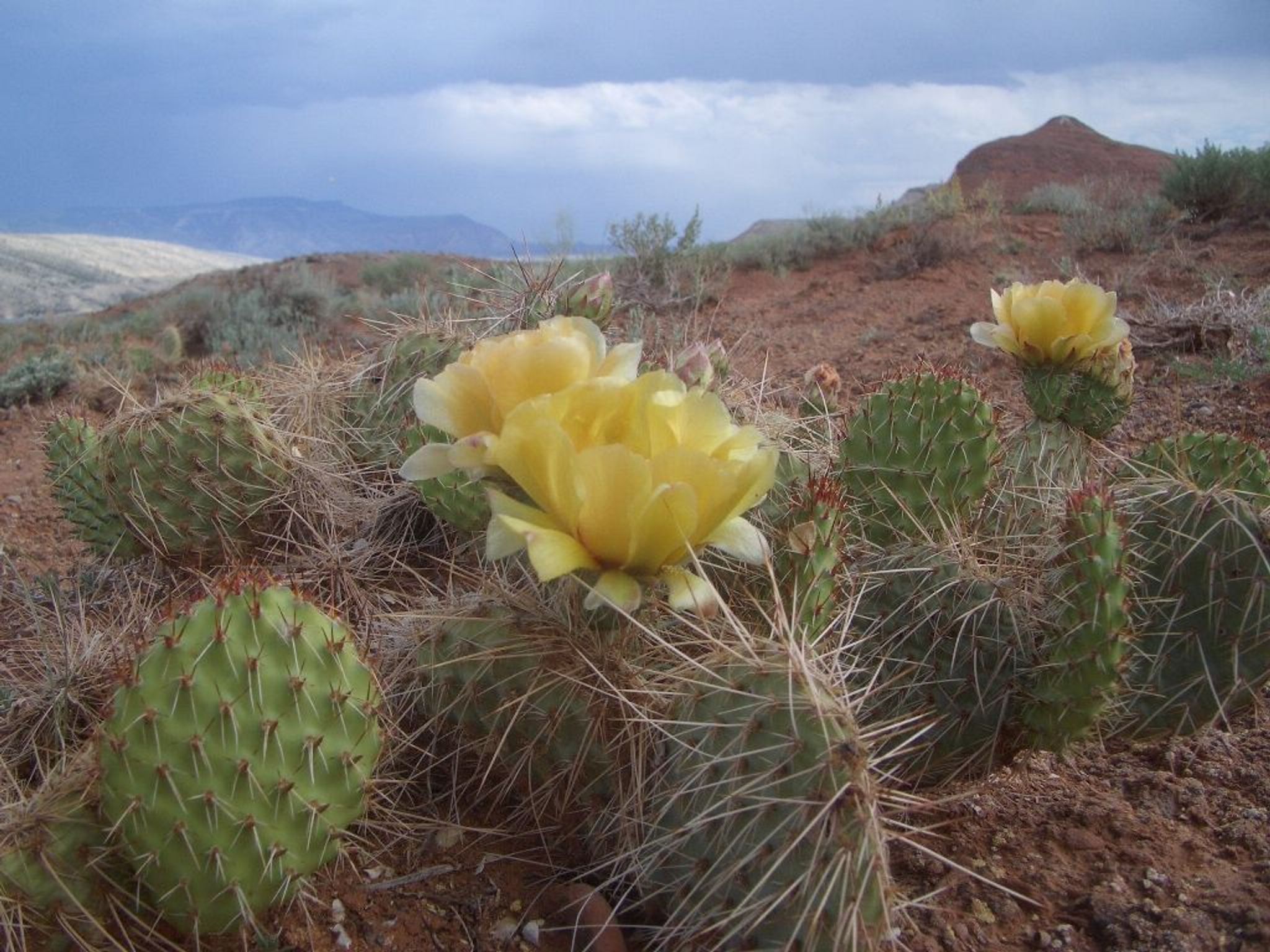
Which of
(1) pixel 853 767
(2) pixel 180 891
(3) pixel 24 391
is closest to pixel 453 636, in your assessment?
(2) pixel 180 891

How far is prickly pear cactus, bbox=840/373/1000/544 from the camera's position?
2.34 metres

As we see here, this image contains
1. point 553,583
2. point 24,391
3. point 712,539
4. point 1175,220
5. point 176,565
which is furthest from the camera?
point 1175,220

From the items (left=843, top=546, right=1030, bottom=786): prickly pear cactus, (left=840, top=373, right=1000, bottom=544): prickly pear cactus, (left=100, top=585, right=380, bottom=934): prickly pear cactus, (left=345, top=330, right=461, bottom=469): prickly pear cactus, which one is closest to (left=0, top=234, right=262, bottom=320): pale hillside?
(left=345, top=330, right=461, bottom=469): prickly pear cactus

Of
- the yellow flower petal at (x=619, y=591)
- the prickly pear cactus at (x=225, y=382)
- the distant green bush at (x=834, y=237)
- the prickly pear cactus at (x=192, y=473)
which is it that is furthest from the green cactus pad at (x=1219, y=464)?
the distant green bush at (x=834, y=237)

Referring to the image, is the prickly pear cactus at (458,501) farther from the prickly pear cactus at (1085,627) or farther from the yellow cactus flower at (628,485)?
the prickly pear cactus at (1085,627)

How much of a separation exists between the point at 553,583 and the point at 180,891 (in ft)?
2.45

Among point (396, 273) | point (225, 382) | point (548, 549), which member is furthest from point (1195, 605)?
point (396, 273)

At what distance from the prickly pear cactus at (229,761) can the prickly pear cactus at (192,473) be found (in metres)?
1.15

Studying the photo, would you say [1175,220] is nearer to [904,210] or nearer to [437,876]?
[904,210]

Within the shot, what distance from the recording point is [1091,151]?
21.7 m

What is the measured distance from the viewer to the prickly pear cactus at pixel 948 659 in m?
1.90

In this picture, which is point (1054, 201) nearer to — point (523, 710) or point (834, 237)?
point (834, 237)

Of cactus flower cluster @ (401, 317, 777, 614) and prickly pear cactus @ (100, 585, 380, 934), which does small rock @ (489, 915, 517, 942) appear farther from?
cactus flower cluster @ (401, 317, 777, 614)

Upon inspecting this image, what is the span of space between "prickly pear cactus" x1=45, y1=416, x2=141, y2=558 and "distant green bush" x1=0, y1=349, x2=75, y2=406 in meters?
4.72
